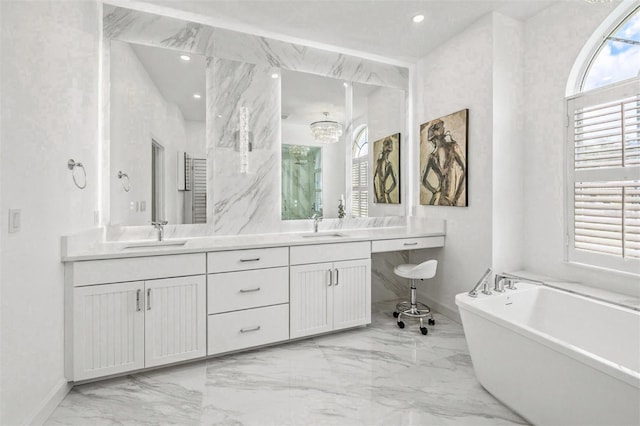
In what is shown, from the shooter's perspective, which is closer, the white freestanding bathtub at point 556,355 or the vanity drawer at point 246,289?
the white freestanding bathtub at point 556,355

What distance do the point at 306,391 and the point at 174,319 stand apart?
1.04 meters

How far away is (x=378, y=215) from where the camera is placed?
3.66 m

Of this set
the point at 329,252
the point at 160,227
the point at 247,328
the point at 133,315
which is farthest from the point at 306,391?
the point at 160,227

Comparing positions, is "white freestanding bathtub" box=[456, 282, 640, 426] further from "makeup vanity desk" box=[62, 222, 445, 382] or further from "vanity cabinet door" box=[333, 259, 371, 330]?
"makeup vanity desk" box=[62, 222, 445, 382]

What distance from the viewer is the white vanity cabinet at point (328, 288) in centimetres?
259

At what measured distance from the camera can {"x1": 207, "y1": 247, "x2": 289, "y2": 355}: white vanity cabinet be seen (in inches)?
91.0

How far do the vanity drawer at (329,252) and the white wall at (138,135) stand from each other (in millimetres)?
1150

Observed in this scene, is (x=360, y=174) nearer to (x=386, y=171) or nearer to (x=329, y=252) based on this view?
(x=386, y=171)

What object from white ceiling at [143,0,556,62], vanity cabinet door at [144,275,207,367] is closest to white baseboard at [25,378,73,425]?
vanity cabinet door at [144,275,207,367]

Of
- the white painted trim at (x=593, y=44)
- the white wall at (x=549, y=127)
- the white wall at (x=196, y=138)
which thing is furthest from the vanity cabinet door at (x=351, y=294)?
the white painted trim at (x=593, y=44)

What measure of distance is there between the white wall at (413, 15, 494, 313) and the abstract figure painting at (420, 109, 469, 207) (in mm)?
66

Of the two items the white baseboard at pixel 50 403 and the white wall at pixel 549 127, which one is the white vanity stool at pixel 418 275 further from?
the white baseboard at pixel 50 403

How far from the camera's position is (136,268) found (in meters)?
2.08

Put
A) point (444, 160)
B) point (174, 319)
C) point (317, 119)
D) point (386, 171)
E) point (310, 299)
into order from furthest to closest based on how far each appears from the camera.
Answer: point (386, 171) < point (317, 119) < point (444, 160) < point (310, 299) < point (174, 319)
